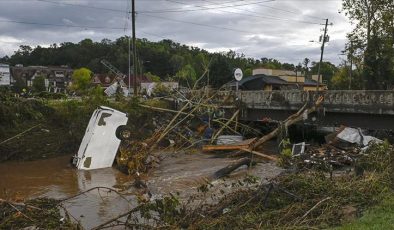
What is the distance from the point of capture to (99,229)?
7344 millimetres

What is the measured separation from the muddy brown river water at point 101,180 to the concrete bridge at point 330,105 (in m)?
4.75

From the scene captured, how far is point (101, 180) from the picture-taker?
15672 millimetres

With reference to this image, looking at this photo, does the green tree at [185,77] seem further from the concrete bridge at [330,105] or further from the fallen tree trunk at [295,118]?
the fallen tree trunk at [295,118]

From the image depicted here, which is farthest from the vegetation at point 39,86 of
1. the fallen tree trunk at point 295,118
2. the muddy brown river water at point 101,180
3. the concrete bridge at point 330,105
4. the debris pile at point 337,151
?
the debris pile at point 337,151

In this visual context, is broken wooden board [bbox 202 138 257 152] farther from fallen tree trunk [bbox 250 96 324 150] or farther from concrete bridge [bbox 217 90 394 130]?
concrete bridge [bbox 217 90 394 130]

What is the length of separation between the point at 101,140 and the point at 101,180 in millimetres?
2338

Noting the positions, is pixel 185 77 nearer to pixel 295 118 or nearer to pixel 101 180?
pixel 295 118

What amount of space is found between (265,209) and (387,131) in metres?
13.0

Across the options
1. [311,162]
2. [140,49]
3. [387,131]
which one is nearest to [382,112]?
[387,131]

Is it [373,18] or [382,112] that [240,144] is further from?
[373,18]

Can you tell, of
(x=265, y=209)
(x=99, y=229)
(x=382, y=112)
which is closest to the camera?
(x=99, y=229)

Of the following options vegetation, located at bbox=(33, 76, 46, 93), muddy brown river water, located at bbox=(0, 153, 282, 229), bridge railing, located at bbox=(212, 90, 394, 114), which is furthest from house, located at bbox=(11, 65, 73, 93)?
muddy brown river water, located at bbox=(0, 153, 282, 229)

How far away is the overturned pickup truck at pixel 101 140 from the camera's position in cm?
1745

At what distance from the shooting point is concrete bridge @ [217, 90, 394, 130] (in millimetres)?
18547
